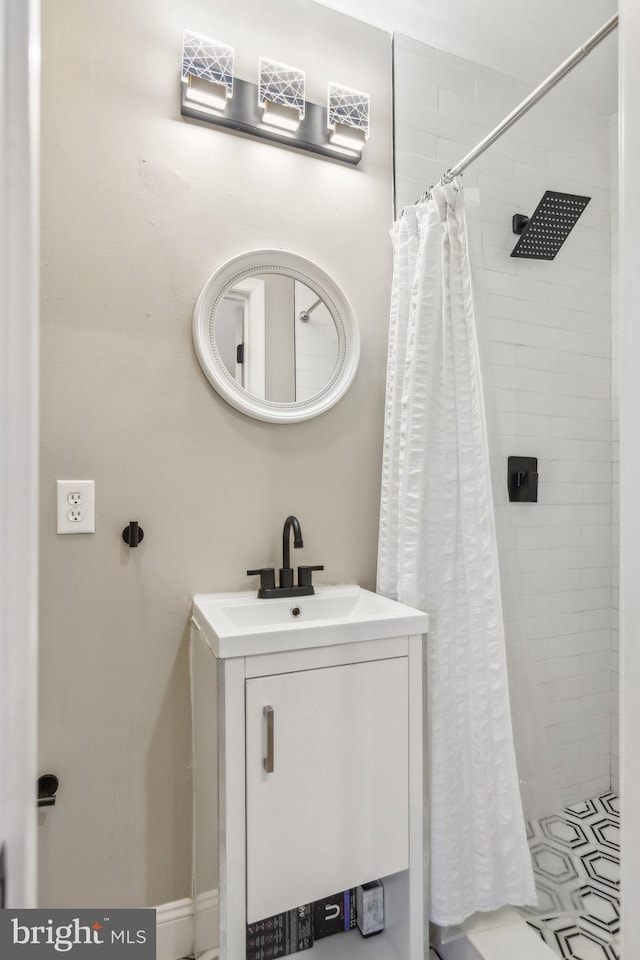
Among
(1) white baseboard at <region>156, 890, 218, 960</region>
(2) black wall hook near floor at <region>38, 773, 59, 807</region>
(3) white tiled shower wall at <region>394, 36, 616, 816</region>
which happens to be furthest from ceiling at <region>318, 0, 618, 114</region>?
(1) white baseboard at <region>156, 890, 218, 960</region>

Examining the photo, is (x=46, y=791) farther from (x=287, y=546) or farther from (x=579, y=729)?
(x=579, y=729)

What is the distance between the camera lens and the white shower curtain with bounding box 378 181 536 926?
1267mm

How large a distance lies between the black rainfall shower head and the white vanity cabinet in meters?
1.06

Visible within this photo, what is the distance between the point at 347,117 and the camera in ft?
5.21

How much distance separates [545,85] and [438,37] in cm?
75

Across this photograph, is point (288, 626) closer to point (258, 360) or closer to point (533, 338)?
point (258, 360)

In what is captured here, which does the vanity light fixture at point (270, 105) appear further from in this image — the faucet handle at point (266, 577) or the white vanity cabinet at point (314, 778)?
the white vanity cabinet at point (314, 778)

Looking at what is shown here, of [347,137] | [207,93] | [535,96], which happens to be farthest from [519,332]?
[207,93]

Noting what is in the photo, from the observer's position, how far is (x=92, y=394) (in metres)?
1.35

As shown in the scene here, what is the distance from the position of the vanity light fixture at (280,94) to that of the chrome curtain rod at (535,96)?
45 centimetres

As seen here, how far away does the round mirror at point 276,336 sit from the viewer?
1463mm

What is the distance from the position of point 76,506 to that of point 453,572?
99 cm

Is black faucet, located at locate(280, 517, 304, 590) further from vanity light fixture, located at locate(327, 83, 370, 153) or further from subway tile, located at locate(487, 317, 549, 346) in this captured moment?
vanity light fixture, located at locate(327, 83, 370, 153)

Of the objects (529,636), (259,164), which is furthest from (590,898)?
(259,164)
